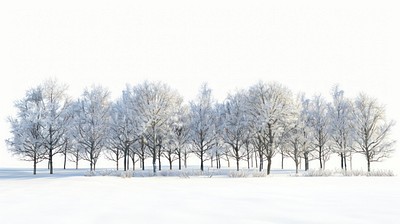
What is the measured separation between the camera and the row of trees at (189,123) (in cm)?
3438

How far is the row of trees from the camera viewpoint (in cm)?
3438

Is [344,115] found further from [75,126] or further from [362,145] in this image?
[75,126]

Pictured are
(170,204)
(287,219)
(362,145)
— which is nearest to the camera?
(287,219)

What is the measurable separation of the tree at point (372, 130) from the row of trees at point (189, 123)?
0.10 meters

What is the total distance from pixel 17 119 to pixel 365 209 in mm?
41051

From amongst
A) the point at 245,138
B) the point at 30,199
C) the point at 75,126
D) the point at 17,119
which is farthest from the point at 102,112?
the point at 30,199

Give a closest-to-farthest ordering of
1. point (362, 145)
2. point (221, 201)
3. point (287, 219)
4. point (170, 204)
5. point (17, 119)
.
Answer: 1. point (287, 219)
2. point (170, 204)
3. point (221, 201)
4. point (362, 145)
5. point (17, 119)

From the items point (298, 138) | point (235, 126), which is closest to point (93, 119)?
point (235, 126)

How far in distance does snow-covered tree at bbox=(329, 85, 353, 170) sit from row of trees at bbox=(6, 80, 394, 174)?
110mm

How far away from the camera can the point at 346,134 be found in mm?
38219

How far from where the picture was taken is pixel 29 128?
35875 mm

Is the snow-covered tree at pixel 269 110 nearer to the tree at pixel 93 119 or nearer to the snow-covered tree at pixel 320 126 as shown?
the snow-covered tree at pixel 320 126

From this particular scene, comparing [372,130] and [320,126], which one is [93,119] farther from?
[372,130]

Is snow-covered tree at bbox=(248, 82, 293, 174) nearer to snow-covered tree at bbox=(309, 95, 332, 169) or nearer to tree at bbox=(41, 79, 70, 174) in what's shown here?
snow-covered tree at bbox=(309, 95, 332, 169)
